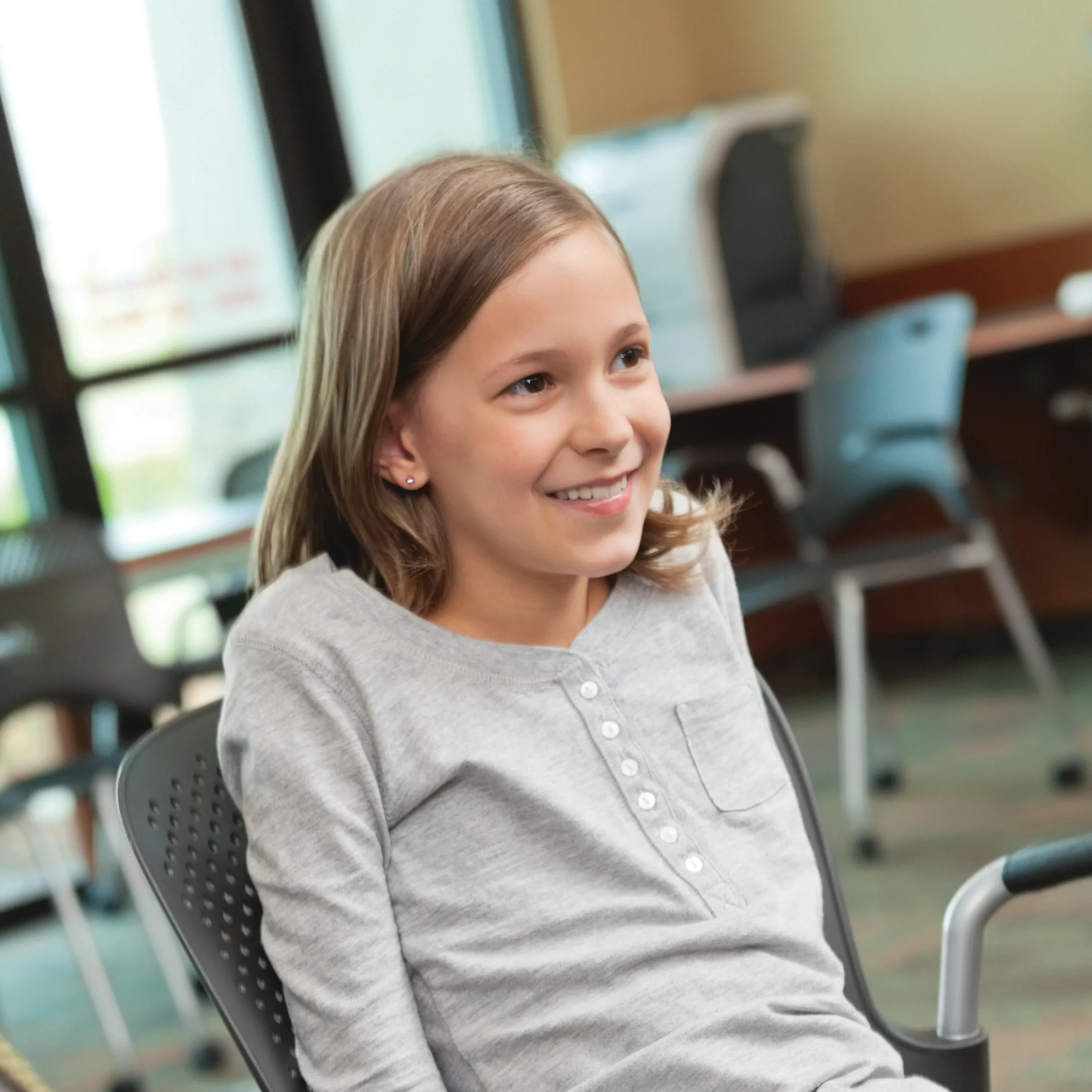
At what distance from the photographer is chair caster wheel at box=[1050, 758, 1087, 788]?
2.96 m

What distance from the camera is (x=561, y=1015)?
3.04 ft

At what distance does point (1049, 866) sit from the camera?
1017mm

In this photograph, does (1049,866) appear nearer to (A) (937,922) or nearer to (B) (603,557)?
(B) (603,557)

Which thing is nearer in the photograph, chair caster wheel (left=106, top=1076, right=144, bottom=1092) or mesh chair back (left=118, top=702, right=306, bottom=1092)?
mesh chair back (left=118, top=702, right=306, bottom=1092)

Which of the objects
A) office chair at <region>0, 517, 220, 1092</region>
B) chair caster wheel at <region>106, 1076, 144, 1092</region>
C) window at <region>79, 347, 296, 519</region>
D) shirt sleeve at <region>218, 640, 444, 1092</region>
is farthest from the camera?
window at <region>79, 347, 296, 519</region>

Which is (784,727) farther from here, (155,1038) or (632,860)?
(155,1038)

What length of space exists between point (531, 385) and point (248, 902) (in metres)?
0.36

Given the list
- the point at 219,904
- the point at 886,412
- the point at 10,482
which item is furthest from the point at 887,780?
Answer: the point at 219,904

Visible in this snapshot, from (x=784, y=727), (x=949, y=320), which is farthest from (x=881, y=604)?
(x=784, y=727)

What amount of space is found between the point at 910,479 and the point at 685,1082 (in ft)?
7.52

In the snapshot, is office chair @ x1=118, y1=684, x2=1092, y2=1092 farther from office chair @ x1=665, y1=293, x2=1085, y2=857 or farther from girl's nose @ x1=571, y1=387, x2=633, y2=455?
office chair @ x1=665, y1=293, x2=1085, y2=857

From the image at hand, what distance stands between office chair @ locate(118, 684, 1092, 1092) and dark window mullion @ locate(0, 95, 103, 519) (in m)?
2.90

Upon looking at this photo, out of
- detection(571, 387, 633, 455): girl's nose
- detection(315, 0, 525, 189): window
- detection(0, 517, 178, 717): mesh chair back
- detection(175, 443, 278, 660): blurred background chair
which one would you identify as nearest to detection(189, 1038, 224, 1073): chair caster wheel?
detection(0, 517, 178, 717): mesh chair back

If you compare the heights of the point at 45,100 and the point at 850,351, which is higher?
the point at 45,100
